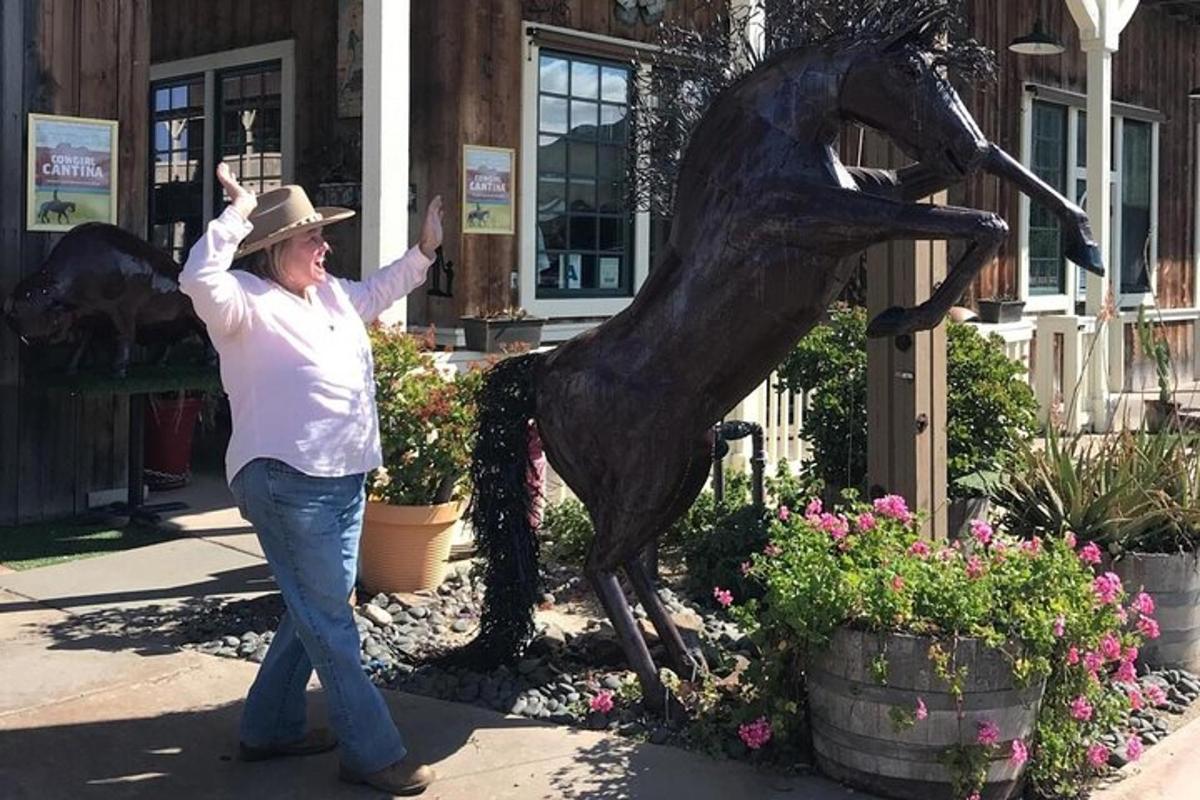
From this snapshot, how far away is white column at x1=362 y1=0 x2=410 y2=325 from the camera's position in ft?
20.0

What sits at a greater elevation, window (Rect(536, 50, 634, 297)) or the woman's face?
window (Rect(536, 50, 634, 297))

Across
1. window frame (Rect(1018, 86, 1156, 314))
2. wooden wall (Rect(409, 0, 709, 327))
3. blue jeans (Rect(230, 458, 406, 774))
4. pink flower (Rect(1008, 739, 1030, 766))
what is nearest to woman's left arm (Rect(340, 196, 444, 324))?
blue jeans (Rect(230, 458, 406, 774))

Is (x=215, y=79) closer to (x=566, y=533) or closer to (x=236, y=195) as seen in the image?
(x=566, y=533)

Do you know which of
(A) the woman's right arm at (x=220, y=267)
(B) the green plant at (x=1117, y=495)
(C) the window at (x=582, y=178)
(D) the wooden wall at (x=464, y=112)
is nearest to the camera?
(A) the woman's right arm at (x=220, y=267)

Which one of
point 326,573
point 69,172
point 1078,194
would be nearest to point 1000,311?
point 1078,194

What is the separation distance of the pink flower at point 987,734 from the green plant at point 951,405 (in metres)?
2.36

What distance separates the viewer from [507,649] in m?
4.57

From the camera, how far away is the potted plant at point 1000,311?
11656 millimetres

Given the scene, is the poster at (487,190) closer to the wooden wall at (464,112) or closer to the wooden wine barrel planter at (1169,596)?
the wooden wall at (464,112)

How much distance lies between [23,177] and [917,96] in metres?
5.11

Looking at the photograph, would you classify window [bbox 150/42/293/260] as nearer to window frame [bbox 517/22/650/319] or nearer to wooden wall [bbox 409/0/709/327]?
wooden wall [bbox 409/0/709/327]

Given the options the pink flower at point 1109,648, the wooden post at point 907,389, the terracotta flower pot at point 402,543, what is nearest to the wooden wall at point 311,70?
the terracotta flower pot at point 402,543

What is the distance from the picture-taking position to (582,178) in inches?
393

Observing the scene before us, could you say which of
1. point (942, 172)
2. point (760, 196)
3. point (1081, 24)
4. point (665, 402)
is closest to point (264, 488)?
point (665, 402)
